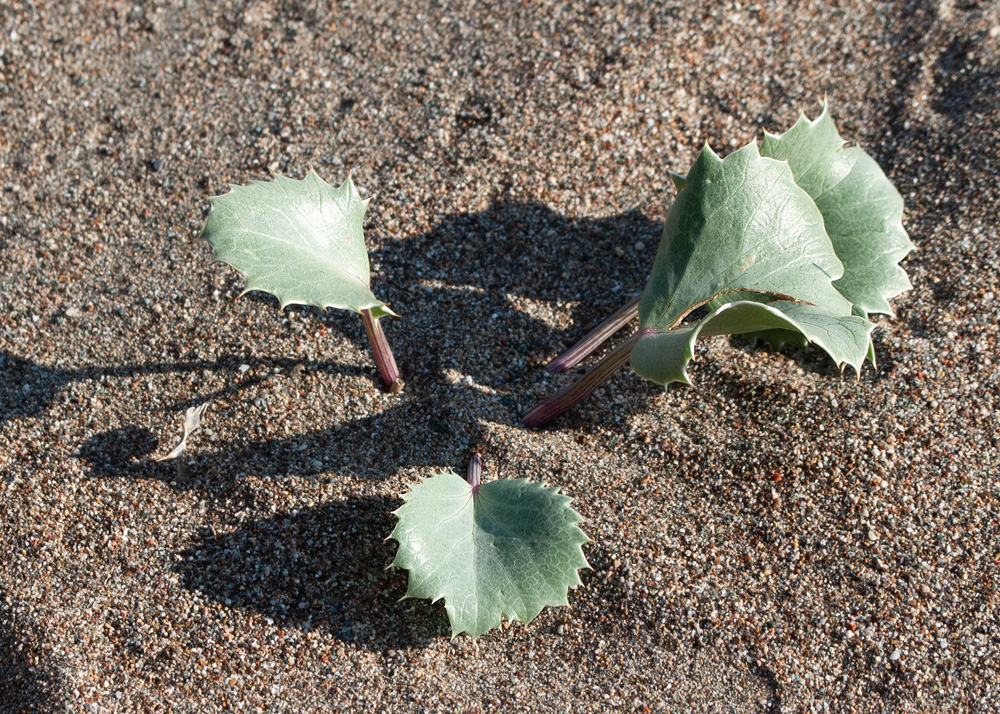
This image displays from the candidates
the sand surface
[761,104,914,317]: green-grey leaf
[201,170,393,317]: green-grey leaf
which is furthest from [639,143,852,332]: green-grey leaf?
[201,170,393,317]: green-grey leaf

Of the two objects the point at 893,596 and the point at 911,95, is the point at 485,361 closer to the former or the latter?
the point at 893,596

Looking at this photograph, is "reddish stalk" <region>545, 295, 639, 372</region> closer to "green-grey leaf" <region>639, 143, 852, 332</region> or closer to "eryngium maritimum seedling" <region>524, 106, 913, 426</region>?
"eryngium maritimum seedling" <region>524, 106, 913, 426</region>

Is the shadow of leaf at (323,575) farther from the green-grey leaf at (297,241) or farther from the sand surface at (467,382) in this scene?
the green-grey leaf at (297,241)

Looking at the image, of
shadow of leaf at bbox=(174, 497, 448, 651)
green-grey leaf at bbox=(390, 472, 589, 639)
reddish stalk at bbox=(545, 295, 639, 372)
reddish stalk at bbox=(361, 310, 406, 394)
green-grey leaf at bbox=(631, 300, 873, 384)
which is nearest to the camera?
green-grey leaf at bbox=(631, 300, 873, 384)

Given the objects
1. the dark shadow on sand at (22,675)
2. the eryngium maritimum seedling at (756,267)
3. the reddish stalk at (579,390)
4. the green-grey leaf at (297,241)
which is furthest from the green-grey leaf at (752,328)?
the dark shadow on sand at (22,675)

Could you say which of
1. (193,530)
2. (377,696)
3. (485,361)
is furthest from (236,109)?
(377,696)

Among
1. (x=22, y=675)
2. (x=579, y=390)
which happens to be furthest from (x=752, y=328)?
(x=22, y=675)

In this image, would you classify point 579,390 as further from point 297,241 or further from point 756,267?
point 297,241
